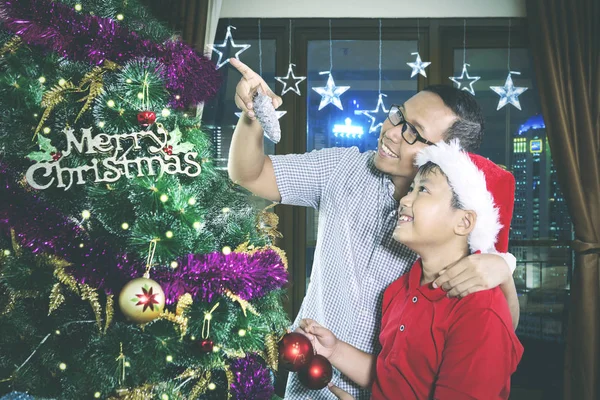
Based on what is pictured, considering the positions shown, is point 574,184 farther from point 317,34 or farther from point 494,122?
point 317,34

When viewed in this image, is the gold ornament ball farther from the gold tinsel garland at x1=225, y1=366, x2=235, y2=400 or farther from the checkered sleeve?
the checkered sleeve

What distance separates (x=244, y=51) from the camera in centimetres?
344

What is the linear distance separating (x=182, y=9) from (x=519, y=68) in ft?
7.51

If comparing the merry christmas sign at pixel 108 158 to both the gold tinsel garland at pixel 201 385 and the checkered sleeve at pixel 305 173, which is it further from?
the checkered sleeve at pixel 305 173

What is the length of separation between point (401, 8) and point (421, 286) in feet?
8.14

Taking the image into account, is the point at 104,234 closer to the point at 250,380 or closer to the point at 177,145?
the point at 177,145

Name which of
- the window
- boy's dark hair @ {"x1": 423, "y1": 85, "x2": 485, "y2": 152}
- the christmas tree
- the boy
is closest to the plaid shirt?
the boy

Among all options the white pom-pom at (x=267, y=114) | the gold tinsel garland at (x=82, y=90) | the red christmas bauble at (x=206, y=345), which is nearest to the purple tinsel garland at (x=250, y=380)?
the red christmas bauble at (x=206, y=345)

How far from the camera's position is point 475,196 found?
4.13 feet

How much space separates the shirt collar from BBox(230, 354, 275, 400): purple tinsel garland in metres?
0.45

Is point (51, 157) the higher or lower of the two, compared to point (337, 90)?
lower

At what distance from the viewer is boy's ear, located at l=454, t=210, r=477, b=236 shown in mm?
1272

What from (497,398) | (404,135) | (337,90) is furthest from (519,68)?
(497,398)

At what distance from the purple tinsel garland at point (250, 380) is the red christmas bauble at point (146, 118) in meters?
0.59
